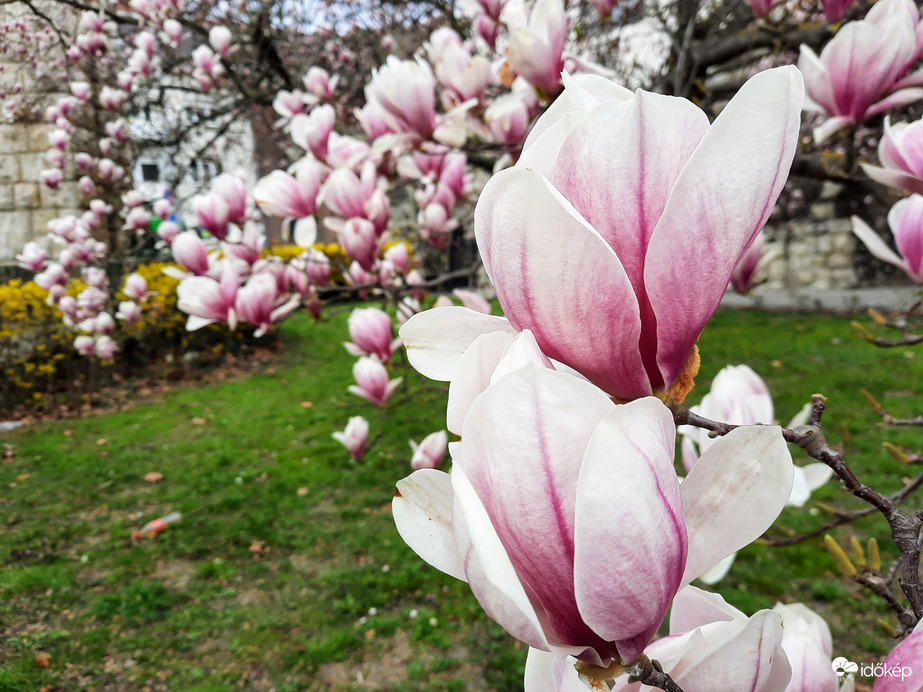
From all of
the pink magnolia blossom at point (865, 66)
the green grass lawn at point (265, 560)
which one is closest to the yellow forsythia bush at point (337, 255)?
the green grass lawn at point (265, 560)

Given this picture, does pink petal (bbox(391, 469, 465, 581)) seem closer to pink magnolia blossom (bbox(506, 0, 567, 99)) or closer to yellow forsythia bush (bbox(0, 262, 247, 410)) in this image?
pink magnolia blossom (bbox(506, 0, 567, 99))

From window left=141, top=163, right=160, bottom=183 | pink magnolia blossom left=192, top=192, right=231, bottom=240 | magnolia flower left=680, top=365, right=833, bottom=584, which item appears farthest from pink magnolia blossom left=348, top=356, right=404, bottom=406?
window left=141, top=163, right=160, bottom=183

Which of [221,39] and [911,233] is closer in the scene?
[911,233]

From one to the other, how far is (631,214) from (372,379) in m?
1.97

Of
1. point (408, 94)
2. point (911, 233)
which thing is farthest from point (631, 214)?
point (408, 94)

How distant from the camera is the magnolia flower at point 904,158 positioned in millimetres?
777

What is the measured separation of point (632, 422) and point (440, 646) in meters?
2.77

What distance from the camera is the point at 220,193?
1.98 metres

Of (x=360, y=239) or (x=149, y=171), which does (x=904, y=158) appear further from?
(x=149, y=171)

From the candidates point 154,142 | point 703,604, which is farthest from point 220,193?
point 154,142

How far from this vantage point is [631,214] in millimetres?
372

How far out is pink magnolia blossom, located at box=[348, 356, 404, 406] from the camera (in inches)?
89.0

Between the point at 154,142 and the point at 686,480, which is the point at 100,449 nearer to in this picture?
the point at 154,142

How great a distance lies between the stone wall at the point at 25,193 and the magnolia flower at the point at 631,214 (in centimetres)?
864
